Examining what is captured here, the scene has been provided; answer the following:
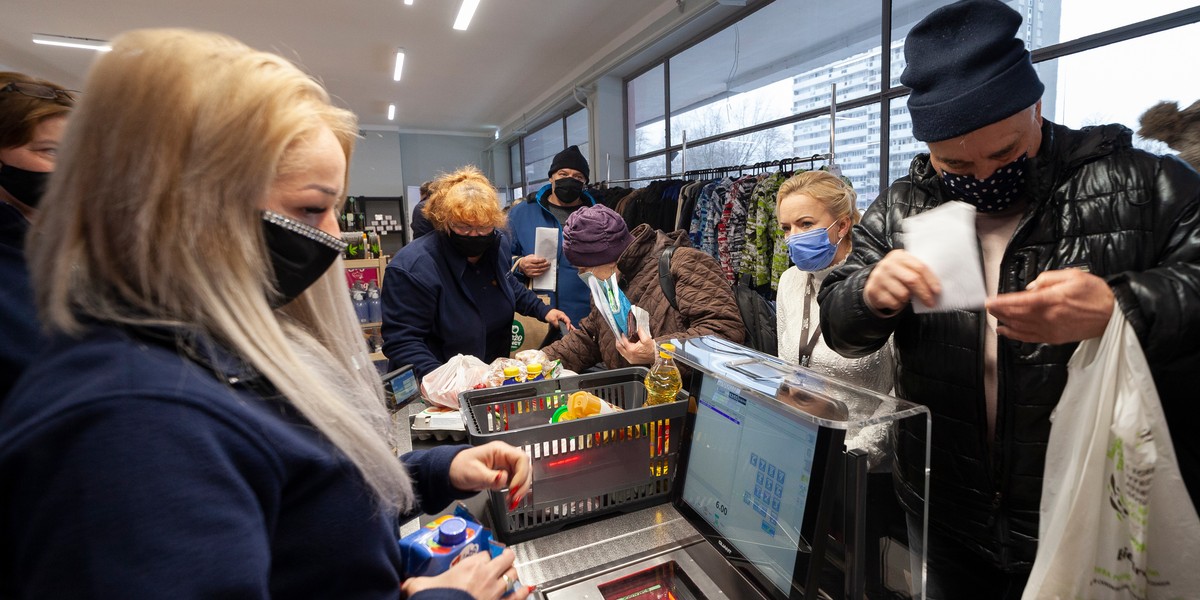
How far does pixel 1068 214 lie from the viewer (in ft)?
3.62

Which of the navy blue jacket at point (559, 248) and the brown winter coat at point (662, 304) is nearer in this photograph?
the brown winter coat at point (662, 304)

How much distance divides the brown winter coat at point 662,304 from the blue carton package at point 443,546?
1.06 metres

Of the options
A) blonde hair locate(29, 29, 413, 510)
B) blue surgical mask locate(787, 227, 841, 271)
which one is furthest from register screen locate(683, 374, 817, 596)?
blue surgical mask locate(787, 227, 841, 271)

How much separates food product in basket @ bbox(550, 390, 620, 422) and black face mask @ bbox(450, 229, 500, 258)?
1205 mm

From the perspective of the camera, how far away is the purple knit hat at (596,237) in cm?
225

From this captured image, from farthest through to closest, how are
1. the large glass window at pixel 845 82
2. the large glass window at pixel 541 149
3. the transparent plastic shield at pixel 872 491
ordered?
the large glass window at pixel 541 149, the large glass window at pixel 845 82, the transparent plastic shield at pixel 872 491

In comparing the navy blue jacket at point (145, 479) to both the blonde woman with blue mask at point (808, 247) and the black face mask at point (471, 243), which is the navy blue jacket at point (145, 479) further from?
the black face mask at point (471, 243)

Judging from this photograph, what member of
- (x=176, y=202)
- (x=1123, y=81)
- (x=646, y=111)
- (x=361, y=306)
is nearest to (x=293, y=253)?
(x=176, y=202)

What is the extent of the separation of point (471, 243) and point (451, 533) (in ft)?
5.41

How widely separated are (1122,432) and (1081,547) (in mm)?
217

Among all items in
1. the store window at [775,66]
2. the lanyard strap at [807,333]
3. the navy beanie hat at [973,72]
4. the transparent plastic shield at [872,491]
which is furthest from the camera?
the store window at [775,66]

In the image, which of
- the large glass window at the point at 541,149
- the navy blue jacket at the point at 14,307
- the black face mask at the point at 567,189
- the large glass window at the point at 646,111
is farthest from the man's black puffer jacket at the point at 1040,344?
the large glass window at the point at 541,149

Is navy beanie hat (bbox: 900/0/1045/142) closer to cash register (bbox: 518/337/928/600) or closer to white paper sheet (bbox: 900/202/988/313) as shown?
white paper sheet (bbox: 900/202/988/313)

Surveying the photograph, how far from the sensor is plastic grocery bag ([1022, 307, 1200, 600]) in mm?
911
